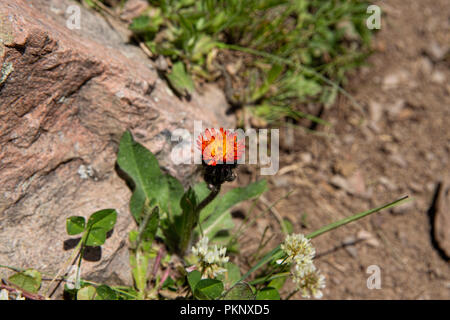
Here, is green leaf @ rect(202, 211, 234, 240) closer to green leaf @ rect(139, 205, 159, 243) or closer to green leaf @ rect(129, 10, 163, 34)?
green leaf @ rect(139, 205, 159, 243)

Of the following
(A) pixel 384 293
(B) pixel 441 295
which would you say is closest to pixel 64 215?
(A) pixel 384 293

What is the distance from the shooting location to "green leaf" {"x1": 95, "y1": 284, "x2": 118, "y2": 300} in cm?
234

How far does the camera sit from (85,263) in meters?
2.49

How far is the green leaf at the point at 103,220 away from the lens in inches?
96.8

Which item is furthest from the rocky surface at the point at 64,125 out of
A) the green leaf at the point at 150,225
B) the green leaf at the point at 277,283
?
the green leaf at the point at 277,283

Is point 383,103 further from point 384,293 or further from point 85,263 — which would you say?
point 85,263

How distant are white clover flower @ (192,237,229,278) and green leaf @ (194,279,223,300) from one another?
10 cm

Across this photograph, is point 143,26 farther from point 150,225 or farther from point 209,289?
point 209,289

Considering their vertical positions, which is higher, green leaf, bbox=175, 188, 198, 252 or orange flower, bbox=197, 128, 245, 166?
orange flower, bbox=197, 128, 245, 166

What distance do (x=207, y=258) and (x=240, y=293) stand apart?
1.13ft

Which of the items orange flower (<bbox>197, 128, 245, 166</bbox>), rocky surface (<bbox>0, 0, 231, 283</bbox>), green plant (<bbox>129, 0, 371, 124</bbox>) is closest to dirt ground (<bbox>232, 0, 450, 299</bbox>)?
green plant (<bbox>129, 0, 371, 124</bbox>)

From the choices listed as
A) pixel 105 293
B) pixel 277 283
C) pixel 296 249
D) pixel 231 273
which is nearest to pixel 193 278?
pixel 231 273

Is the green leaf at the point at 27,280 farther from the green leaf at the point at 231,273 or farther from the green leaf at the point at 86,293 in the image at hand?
the green leaf at the point at 231,273

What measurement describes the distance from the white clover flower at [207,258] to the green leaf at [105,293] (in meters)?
0.57
